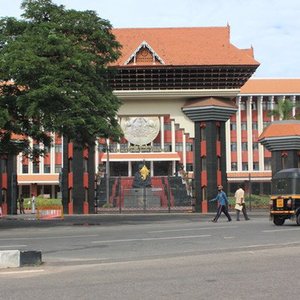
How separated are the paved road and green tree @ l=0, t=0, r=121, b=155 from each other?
6.48m

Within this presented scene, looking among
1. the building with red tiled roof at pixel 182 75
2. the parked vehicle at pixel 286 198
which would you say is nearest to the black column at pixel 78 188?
the building with red tiled roof at pixel 182 75

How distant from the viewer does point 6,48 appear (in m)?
22.5

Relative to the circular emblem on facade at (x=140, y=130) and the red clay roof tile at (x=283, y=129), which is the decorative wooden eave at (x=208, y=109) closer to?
→ the red clay roof tile at (x=283, y=129)

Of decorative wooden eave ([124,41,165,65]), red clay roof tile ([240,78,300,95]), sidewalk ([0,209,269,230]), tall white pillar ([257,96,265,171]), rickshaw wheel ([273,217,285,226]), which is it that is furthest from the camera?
tall white pillar ([257,96,265,171])

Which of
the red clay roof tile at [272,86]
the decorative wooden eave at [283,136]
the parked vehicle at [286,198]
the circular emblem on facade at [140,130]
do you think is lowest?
the parked vehicle at [286,198]

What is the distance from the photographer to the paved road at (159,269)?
8.45m

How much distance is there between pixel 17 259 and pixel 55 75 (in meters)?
11.9

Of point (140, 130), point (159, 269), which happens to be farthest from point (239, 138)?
point (159, 269)

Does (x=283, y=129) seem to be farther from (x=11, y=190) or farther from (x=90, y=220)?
(x=11, y=190)

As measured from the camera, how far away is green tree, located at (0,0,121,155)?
21.5 metres

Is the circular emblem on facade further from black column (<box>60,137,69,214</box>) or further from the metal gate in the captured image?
black column (<box>60,137,69,214</box>)

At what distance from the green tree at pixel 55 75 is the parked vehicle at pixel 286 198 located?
7.32 m

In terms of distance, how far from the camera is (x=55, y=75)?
2192 centimetres

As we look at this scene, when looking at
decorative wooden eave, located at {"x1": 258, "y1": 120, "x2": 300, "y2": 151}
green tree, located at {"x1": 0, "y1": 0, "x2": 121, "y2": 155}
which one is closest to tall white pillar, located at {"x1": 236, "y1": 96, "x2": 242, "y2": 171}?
decorative wooden eave, located at {"x1": 258, "y1": 120, "x2": 300, "y2": 151}
